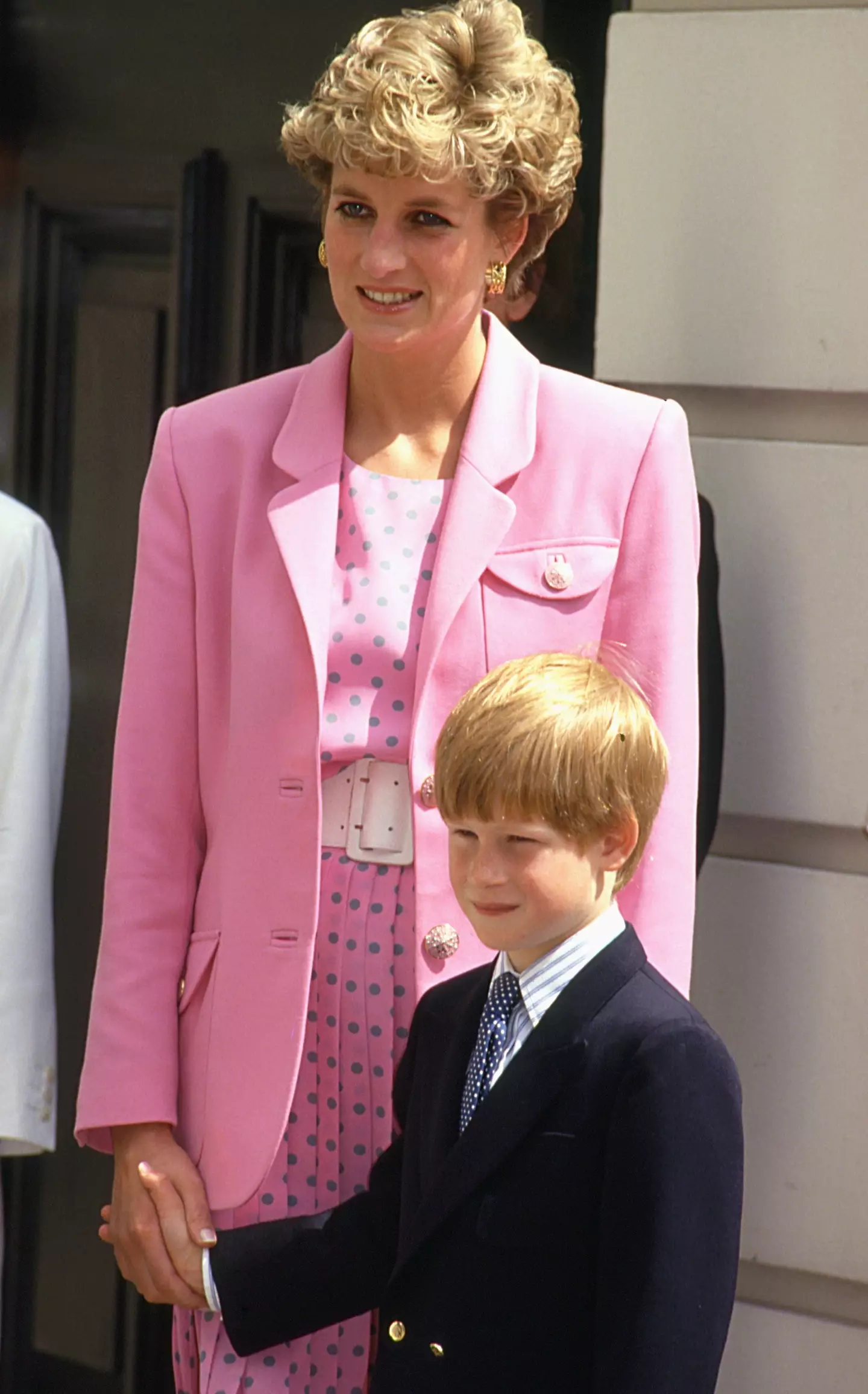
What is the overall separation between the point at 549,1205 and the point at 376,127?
3.46ft

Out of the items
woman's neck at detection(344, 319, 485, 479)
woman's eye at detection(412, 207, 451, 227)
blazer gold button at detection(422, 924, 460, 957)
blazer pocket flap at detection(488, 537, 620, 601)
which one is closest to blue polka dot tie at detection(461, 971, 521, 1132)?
blazer gold button at detection(422, 924, 460, 957)

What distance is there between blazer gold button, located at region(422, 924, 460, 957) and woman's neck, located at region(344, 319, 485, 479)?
0.50 m

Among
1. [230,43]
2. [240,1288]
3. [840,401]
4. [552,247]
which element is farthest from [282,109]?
[240,1288]

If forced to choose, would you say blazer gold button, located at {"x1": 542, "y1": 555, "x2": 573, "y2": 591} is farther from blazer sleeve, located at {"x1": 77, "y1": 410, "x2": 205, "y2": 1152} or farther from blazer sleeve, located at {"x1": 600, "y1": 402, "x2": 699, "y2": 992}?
blazer sleeve, located at {"x1": 77, "y1": 410, "x2": 205, "y2": 1152}

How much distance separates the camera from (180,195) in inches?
123

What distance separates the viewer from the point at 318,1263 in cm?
183

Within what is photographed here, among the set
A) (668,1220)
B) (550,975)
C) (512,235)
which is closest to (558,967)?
(550,975)

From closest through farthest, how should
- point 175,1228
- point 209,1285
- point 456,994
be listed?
point 456,994 → point 209,1285 → point 175,1228

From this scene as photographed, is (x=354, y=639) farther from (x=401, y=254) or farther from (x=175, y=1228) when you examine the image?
(x=175, y=1228)

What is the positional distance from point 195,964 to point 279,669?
0.35 metres

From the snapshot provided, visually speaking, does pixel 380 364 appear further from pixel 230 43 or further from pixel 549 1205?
pixel 230 43

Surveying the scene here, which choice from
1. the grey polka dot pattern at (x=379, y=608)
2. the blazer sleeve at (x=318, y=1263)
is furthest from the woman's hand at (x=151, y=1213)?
the grey polka dot pattern at (x=379, y=608)

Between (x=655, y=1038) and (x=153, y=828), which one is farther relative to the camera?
(x=153, y=828)

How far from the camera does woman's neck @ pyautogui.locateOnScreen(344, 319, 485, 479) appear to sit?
209 cm
